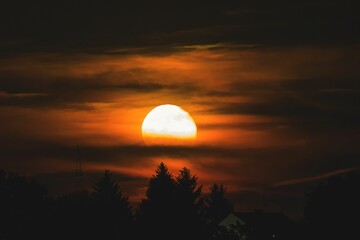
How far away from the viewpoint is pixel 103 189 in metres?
162

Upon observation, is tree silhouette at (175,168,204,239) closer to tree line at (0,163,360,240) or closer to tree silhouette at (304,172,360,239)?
tree line at (0,163,360,240)

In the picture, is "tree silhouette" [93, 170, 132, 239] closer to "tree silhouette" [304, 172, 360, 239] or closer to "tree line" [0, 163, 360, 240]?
"tree line" [0, 163, 360, 240]

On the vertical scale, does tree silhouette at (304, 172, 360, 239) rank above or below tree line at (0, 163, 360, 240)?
below

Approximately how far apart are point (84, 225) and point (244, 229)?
190ft

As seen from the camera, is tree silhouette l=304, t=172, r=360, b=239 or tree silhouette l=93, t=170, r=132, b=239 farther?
tree silhouette l=93, t=170, r=132, b=239

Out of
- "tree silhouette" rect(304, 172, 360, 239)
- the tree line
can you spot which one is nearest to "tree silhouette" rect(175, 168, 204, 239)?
the tree line

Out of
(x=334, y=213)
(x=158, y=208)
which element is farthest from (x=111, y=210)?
(x=334, y=213)

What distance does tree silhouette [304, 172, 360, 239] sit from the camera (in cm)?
4153

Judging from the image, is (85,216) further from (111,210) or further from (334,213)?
(334,213)

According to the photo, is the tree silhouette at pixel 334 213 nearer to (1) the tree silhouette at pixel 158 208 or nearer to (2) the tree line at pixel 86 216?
(2) the tree line at pixel 86 216

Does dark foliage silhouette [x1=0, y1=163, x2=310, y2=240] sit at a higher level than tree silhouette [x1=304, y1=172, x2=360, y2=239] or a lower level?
higher

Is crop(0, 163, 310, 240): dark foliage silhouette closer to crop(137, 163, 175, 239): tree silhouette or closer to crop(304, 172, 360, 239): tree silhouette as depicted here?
crop(137, 163, 175, 239): tree silhouette

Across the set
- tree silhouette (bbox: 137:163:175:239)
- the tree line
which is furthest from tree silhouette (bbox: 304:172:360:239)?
tree silhouette (bbox: 137:163:175:239)

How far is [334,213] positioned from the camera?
138ft
